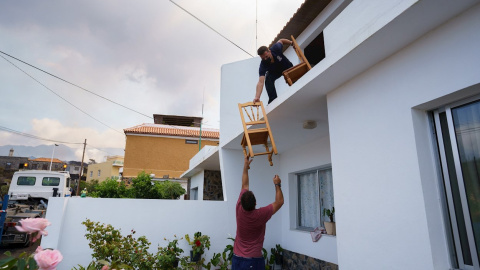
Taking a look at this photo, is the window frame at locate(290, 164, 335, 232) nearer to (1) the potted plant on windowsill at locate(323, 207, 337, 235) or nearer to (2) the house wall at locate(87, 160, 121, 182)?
(1) the potted plant on windowsill at locate(323, 207, 337, 235)

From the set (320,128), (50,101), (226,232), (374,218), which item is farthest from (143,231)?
(50,101)

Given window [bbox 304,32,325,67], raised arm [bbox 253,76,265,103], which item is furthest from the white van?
window [bbox 304,32,325,67]

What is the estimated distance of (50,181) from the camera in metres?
12.0

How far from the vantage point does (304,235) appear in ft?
19.4

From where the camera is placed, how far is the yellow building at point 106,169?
3716 cm

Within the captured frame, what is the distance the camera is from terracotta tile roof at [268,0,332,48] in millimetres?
5926

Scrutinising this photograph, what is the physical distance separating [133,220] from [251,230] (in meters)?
3.11

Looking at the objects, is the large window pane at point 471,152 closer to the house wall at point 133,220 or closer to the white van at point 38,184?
the house wall at point 133,220

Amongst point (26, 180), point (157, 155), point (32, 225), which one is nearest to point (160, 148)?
point (157, 155)

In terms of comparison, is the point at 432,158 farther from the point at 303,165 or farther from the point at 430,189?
the point at 303,165

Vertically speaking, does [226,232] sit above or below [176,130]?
below

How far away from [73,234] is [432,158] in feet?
18.8

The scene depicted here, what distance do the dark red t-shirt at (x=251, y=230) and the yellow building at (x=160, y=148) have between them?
15.8m

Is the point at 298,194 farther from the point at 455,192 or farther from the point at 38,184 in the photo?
the point at 38,184
